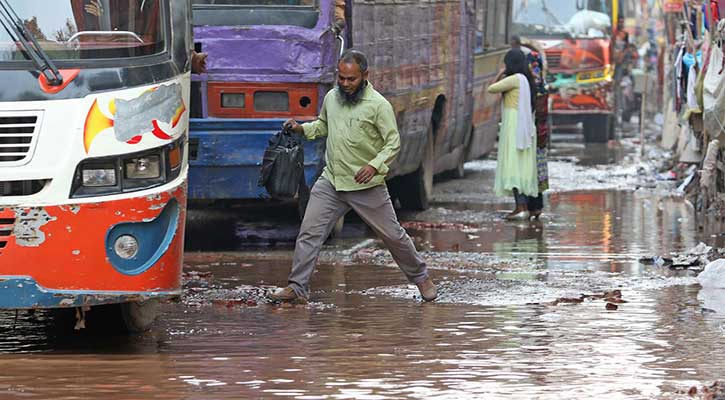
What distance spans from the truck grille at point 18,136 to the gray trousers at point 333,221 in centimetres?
262

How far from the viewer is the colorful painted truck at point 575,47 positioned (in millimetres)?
27203

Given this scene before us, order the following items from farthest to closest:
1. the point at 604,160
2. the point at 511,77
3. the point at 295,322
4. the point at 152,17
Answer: the point at 604,160 → the point at 511,77 → the point at 295,322 → the point at 152,17

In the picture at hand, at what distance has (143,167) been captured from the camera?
7969 millimetres

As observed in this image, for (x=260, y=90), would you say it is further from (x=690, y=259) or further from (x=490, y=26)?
(x=490, y=26)

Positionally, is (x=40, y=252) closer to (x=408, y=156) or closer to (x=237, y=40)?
(x=237, y=40)

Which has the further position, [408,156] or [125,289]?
[408,156]

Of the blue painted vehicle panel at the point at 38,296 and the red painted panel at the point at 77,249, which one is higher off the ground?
the red painted panel at the point at 77,249

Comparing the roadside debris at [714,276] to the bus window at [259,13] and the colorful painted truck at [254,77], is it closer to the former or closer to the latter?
the colorful painted truck at [254,77]

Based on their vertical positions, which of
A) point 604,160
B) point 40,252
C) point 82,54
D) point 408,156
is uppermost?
point 82,54

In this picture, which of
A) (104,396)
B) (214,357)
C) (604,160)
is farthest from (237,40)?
(604,160)

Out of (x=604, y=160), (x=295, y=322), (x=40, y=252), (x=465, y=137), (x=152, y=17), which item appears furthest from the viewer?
(x=604, y=160)

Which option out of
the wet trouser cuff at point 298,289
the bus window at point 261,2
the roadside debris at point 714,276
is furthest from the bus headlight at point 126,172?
the bus window at point 261,2

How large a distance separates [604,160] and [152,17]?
16.9m

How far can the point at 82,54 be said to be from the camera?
8125 millimetres
